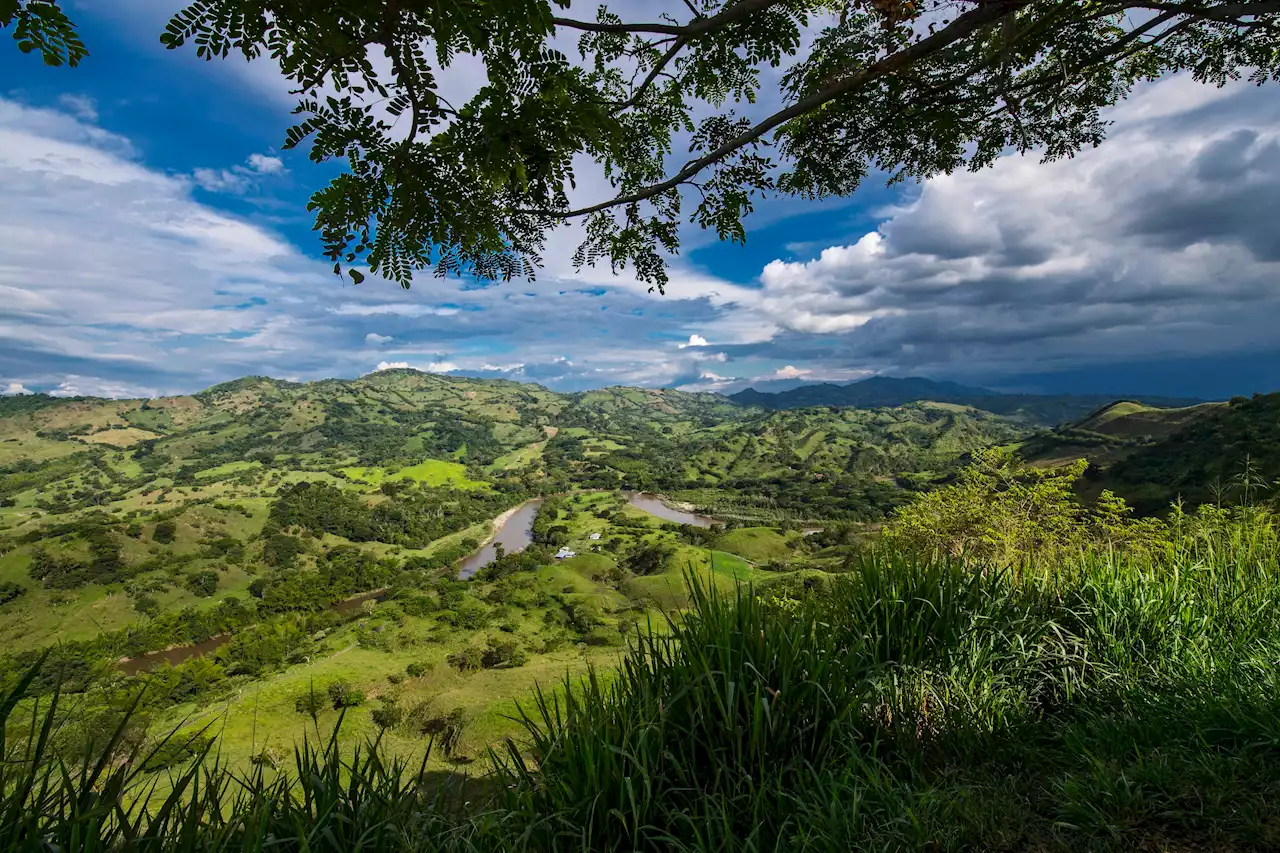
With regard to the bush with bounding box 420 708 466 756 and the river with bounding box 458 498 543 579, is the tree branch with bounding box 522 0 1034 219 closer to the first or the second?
the bush with bounding box 420 708 466 756

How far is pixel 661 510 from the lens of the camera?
541 feet

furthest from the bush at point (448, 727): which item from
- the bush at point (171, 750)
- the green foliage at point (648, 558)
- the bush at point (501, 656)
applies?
the green foliage at point (648, 558)

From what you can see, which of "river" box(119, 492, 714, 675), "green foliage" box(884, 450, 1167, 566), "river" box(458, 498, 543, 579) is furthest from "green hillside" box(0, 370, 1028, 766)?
"green foliage" box(884, 450, 1167, 566)

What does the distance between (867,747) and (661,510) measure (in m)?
163

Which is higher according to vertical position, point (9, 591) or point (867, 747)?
point (867, 747)

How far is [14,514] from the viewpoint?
488 feet

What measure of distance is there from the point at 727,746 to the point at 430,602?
90.6 meters

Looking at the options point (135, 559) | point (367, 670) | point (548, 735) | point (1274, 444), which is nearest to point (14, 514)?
point (135, 559)

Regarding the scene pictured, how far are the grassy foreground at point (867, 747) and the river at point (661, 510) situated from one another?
131225 mm

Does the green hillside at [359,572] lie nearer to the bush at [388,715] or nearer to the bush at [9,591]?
the bush at [9,591]

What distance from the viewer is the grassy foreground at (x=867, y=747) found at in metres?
2.73

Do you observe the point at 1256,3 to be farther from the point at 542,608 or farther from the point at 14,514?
the point at 14,514

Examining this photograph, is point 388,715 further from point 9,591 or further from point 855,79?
point 9,591

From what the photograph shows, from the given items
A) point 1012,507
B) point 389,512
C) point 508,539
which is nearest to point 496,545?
point 508,539
